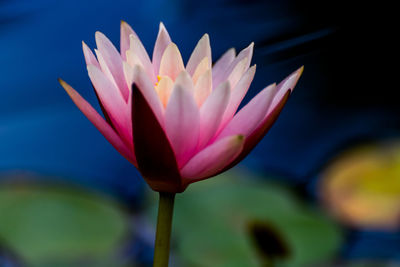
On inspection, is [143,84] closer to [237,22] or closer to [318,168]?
[318,168]

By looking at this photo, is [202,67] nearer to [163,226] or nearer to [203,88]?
[203,88]

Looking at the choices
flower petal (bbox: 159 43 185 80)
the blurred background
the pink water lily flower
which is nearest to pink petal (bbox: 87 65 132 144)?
the pink water lily flower

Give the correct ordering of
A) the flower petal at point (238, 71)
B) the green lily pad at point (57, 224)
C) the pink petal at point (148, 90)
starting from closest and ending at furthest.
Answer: the pink petal at point (148, 90) → the flower petal at point (238, 71) → the green lily pad at point (57, 224)

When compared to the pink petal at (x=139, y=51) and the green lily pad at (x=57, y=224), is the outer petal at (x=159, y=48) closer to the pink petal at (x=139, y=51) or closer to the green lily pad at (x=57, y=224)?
the pink petal at (x=139, y=51)

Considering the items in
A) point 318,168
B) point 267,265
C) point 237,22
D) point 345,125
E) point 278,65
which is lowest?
point 267,265

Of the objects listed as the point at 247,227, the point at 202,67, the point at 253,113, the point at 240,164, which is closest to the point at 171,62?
the point at 202,67

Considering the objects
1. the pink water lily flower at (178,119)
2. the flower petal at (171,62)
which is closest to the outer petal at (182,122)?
the pink water lily flower at (178,119)

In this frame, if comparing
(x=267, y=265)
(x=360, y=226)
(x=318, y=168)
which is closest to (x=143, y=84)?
(x=267, y=265)
